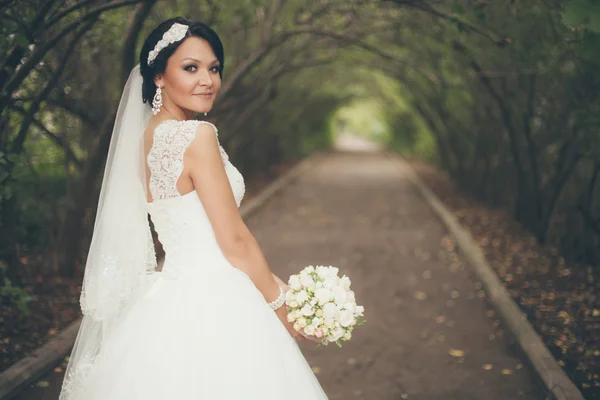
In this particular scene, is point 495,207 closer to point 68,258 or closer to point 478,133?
point 478,133

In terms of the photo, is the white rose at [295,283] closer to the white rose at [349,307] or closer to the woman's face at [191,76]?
the white rose at [349,307]

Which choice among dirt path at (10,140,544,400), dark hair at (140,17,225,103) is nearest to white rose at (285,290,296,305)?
dark hair at (140,17,225,103)

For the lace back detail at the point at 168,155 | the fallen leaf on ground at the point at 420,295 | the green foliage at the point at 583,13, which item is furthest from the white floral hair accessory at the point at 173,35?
the fallen leaf on ground at the point at 420,295

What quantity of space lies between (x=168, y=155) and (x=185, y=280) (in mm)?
526

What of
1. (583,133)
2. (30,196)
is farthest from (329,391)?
(583,133)

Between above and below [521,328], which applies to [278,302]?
above

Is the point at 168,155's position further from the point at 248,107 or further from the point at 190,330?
the point at 248,107

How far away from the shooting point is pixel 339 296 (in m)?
2.97

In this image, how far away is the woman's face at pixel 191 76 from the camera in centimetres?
300

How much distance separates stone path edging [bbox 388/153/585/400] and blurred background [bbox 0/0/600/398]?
1.06ft

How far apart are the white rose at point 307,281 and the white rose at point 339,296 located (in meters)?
0.10

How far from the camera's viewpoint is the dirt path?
572 centimetres

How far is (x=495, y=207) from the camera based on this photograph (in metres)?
17.5

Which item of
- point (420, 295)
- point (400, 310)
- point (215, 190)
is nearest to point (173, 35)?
point (215, 190)
